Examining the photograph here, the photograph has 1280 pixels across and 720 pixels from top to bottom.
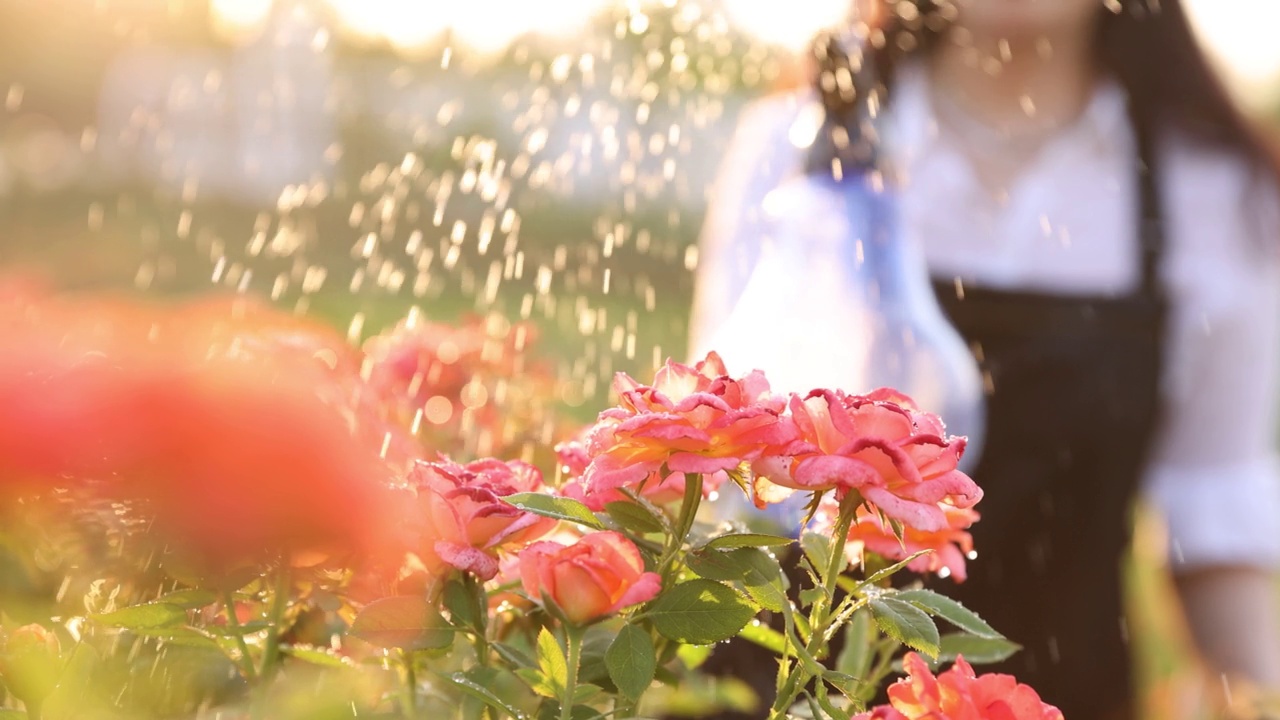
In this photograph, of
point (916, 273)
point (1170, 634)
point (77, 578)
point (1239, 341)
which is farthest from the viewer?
point (1170, 634)

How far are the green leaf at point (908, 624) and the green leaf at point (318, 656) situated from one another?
209 mm

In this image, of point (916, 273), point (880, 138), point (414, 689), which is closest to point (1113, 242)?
point (880, 138)

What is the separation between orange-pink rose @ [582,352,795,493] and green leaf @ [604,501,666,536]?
16mm

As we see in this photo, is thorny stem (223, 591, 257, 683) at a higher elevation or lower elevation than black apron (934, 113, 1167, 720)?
higher

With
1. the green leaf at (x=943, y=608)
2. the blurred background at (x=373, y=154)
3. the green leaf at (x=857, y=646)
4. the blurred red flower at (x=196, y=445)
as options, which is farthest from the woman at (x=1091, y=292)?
the blurred background at (x=373, y=154)

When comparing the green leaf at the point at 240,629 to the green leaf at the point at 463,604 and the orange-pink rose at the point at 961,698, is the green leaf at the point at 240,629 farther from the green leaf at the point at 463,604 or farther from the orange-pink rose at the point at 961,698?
the orange-pink rose at the point at 961,698

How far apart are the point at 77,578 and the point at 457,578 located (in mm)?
131

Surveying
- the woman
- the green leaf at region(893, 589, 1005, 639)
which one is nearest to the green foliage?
the green leaf at region(893, 589, 1005, 639)

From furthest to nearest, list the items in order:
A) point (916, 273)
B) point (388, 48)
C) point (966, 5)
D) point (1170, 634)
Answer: point (388, 48), point (1170, 634), point (966, 5), point (916, 273)

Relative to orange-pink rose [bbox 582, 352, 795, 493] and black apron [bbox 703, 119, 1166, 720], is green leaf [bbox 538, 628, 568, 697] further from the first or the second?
black apron [bbox 703, 119, 1166, 720]

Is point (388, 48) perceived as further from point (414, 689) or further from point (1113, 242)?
point (414, 689)

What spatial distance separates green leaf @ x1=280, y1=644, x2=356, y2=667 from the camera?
50 cm

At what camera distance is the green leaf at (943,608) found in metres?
0.49

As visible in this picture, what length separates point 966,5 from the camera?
1.73m
